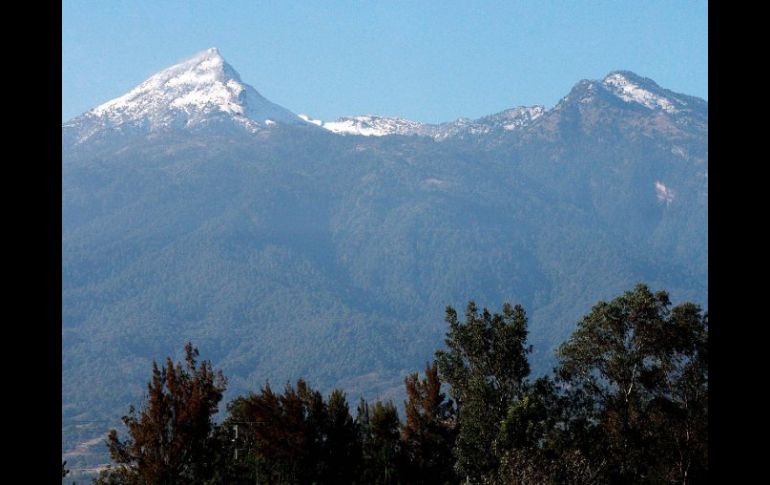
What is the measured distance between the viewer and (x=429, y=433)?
1576 inches

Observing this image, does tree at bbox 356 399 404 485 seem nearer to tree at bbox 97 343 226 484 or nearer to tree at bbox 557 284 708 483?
tree at bbox 557 284 708 483

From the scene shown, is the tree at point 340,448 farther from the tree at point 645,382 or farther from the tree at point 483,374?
the tree at point 645,382

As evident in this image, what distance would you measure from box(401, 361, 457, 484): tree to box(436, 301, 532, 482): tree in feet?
12.2

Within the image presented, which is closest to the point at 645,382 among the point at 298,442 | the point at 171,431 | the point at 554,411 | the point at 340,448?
the point at 554,411

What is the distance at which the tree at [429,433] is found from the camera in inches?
Result: 1464

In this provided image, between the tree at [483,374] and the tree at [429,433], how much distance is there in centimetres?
373

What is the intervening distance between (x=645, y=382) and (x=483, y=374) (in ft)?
15.0

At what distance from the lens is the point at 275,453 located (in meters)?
33.3

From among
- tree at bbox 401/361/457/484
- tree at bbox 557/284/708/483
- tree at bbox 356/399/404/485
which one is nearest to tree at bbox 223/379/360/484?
tree at bbox 356/399/404/485

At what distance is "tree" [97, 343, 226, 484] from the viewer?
80.6ft
